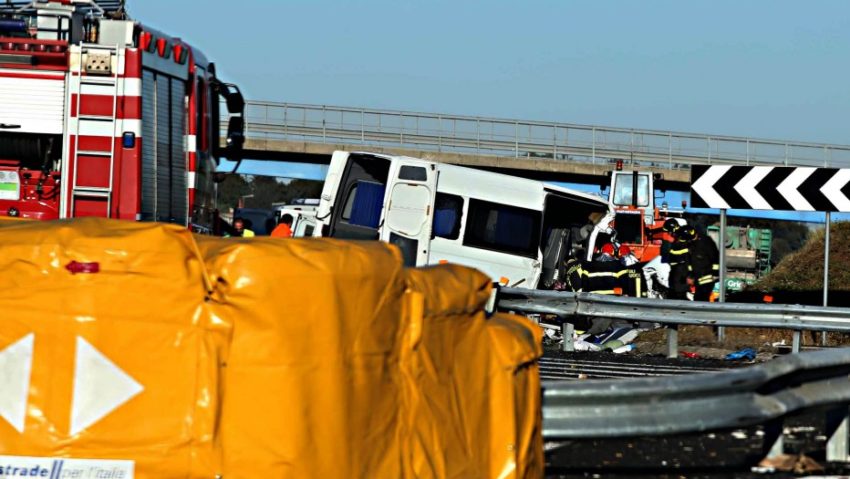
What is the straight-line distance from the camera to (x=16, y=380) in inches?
207

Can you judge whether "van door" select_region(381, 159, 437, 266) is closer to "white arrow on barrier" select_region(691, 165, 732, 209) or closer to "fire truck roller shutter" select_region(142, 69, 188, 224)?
"fire truck roller shutter" select_region(142, 69, 188, 224)

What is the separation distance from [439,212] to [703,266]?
4022 millimetres

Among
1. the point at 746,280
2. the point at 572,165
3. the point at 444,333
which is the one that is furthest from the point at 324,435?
the point at 572,165

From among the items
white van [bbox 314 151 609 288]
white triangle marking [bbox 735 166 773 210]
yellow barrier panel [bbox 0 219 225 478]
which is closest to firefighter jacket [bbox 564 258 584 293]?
white van [bbox 314 151 609 288]

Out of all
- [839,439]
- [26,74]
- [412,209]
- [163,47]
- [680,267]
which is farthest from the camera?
[680,267]

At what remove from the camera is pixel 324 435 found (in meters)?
5.19

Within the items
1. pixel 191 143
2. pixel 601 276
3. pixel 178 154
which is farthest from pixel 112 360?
pixel 601 276

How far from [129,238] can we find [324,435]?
1.04 meters

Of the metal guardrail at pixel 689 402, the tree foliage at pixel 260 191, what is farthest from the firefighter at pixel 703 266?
the tree foliage at pixel 260 191

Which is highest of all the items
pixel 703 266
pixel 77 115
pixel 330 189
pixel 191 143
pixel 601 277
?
pixel 77 115

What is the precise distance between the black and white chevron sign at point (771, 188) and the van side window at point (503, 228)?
3051mm

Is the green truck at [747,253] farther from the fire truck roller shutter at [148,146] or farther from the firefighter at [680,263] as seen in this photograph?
the fire truck roller shutter at [148,146]

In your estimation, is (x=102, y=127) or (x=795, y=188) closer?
(x=102, y=127)

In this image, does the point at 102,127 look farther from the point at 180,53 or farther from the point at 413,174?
the point at 413,174
